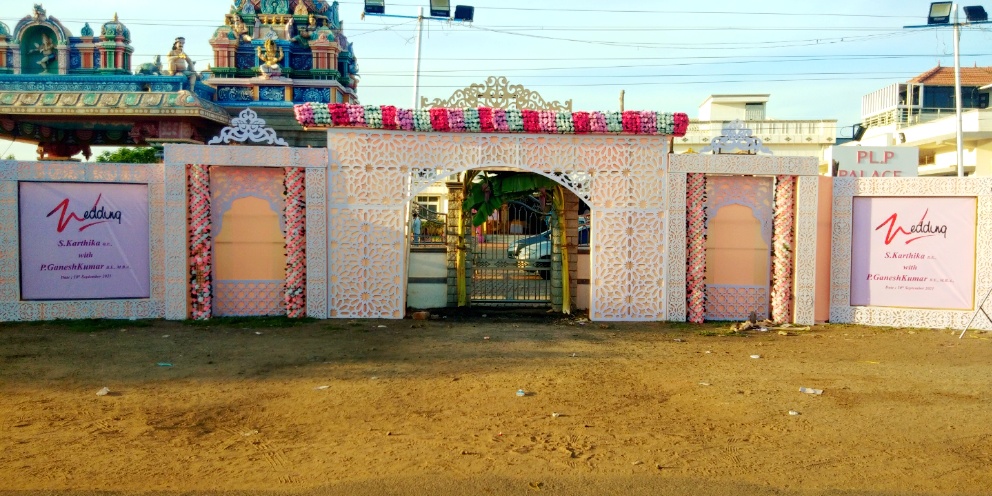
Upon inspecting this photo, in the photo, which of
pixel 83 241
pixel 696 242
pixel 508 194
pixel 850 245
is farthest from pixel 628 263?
pixel 83 241

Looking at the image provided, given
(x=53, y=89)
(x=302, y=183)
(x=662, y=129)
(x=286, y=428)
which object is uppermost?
(x=53, y=89)

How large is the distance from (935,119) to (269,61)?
894 inches

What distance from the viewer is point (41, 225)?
9078 millimetres

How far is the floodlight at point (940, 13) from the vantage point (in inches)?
645

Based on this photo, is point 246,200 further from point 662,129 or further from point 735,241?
point 735,241

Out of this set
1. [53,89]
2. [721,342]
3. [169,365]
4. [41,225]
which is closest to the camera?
[169,365]

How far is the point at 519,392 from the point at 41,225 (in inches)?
280

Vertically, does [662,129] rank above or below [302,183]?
above

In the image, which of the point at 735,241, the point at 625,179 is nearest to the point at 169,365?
the point at 625,179

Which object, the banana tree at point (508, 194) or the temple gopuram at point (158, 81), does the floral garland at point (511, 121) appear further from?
the temple gopuram at point (158, 81)

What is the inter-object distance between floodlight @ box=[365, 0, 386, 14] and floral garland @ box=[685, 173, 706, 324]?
10.0 meters

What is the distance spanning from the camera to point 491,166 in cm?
945

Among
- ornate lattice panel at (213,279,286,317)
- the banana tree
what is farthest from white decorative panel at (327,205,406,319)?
the banana tree

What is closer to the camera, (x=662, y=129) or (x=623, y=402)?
(x=623, y=402)
